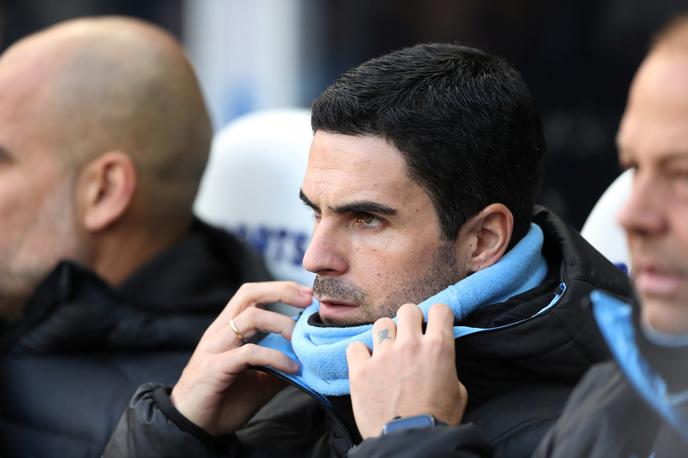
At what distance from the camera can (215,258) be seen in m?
3.51

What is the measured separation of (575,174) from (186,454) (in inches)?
144

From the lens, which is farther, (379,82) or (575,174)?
(575,174)

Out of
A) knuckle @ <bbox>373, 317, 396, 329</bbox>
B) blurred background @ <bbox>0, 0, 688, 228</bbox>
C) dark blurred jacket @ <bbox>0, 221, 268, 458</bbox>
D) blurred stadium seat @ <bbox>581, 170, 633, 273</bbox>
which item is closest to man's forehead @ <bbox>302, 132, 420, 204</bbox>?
knuckle @ <bbox>373, 317, 396, 329</bbox>

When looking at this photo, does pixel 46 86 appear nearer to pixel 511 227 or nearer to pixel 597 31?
pixel 511 227

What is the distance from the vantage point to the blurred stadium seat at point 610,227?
2.75 meters

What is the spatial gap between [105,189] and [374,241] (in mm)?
1378

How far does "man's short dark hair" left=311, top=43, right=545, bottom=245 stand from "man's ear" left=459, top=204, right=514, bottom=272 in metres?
0.02

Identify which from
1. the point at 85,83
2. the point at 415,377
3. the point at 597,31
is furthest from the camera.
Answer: the point at 597,31

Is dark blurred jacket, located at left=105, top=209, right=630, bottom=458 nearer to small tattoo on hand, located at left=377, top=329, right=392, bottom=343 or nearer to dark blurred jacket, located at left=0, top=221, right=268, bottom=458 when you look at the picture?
small tattoo on hand, located at left=377, top=329, right=392, bottom=343

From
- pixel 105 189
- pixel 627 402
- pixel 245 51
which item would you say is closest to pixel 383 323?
pixel 627 402

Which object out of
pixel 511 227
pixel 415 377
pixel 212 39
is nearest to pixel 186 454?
pixel 415 377

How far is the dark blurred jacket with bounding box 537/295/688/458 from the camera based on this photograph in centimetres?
163

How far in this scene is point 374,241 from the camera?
2.25 metres

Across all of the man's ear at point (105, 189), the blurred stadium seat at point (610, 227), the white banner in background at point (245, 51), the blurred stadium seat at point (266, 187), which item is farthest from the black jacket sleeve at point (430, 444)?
the white banner in background at point (245, 51)
